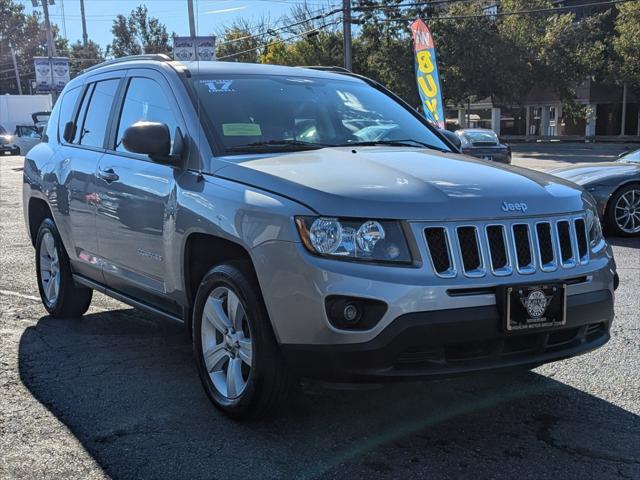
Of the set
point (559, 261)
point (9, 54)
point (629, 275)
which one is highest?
point (9, 54)

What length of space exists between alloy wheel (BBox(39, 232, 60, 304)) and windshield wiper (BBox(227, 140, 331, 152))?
8.13 feet

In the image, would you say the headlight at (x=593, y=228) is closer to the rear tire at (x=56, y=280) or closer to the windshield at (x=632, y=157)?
the rear tire at (x=56, y=280)

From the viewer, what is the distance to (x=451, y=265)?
10.1 ft

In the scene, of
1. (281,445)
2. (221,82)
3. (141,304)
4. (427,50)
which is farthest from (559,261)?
(427,50)

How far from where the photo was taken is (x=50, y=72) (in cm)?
3809

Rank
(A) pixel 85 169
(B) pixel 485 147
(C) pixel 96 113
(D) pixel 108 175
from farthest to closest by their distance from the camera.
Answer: (B) pixel 485 147
(C) pixel 96 113
(A) pixel 85 169
(D) pixel 108 175

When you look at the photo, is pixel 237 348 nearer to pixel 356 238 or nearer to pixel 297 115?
pixel 356 238

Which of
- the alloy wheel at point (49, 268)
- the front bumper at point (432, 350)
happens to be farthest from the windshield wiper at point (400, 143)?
the alloy wheel at point (49, 268)

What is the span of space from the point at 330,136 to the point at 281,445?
6.34 ft

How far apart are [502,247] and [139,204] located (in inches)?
87.2

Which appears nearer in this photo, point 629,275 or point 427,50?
point 629,275

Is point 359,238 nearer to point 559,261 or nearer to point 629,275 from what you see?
point 559,261

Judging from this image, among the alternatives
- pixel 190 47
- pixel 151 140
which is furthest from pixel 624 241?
pixel 190 47

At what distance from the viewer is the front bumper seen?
118 inches
